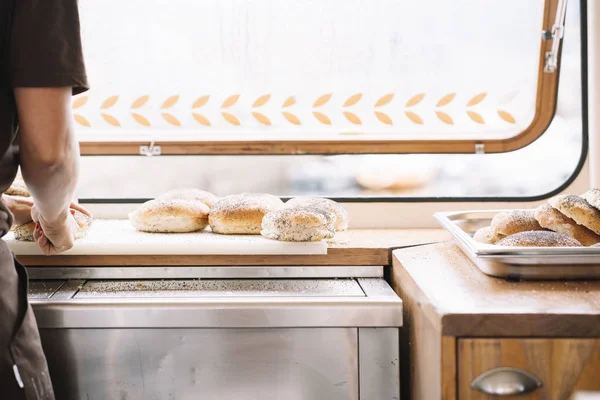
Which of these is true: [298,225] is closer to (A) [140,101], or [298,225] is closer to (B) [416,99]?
(B) [416,99]

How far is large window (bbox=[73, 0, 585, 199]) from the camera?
198cm

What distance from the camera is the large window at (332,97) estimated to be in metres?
1.98

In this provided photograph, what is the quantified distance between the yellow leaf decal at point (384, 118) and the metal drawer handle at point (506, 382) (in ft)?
3.81

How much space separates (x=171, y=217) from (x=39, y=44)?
2.59 ft

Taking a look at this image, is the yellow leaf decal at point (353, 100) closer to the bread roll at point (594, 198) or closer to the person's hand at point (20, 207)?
the bread roll at point (594, 198)

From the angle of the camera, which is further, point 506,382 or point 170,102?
point 170,102

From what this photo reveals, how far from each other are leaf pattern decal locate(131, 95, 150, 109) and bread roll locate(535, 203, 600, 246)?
137cm

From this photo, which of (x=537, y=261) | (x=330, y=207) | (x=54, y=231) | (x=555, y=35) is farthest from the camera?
(x=555, y=35)

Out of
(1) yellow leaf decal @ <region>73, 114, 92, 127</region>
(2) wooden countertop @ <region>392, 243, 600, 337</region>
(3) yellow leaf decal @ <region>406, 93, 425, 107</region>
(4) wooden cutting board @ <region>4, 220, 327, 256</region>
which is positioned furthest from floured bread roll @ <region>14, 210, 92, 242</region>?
(3) yellow leaf decal @ <region>406, 93, 425, 107</region>

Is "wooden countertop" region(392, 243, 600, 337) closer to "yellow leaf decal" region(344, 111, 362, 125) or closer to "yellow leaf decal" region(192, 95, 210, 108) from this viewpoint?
"yellow leaf decal" region(344, 111, 362, 125)

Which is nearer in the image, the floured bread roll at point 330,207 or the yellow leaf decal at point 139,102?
the floured bread roll at point 330,207

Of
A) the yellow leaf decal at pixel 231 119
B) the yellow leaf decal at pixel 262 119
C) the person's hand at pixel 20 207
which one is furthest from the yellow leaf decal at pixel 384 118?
the person's hand at pixel 20 207

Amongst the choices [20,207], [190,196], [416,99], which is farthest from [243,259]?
[416,99]

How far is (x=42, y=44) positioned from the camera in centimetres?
98
